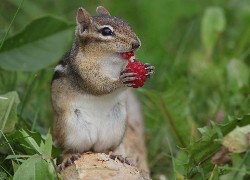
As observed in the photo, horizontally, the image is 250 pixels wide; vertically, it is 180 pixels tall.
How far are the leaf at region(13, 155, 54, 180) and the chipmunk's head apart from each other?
2.85 feet

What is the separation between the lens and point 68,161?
360cm

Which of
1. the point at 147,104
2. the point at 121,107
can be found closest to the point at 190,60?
the point at 147,104

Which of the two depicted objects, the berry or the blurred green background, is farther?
the blurred green background

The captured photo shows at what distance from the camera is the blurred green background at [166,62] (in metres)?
4.61

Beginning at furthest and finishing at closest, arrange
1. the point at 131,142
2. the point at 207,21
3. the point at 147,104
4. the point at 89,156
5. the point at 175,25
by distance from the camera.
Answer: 1. the point at 175,25
2. the point at 207,21
3. the point at 147,104
4. the point at 131,142
5. the point at 89,156

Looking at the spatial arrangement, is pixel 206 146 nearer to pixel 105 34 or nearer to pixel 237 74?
pixel 105 34

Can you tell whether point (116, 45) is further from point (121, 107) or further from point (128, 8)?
point (128, 8)

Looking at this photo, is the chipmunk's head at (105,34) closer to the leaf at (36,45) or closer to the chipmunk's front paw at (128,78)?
the chipmunk's front paw at (128,78)

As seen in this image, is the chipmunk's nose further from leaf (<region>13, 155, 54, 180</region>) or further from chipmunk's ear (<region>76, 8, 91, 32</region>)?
leaf (<region>13, 155, 54, 180</region>)

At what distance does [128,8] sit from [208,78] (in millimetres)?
1510

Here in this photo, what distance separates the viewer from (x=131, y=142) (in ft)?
14.9

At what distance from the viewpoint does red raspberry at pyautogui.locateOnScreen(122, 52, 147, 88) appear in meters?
3.78

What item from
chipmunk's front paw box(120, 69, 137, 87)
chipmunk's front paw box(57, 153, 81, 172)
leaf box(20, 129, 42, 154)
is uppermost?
chipmunk's front paw box(120, 69, 137, 87)

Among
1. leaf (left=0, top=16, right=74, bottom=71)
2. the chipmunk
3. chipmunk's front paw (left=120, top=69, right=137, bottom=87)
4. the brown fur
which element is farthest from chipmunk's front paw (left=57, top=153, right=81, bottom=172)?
leaf (left=0, top=16, right=74, bottom=71)
